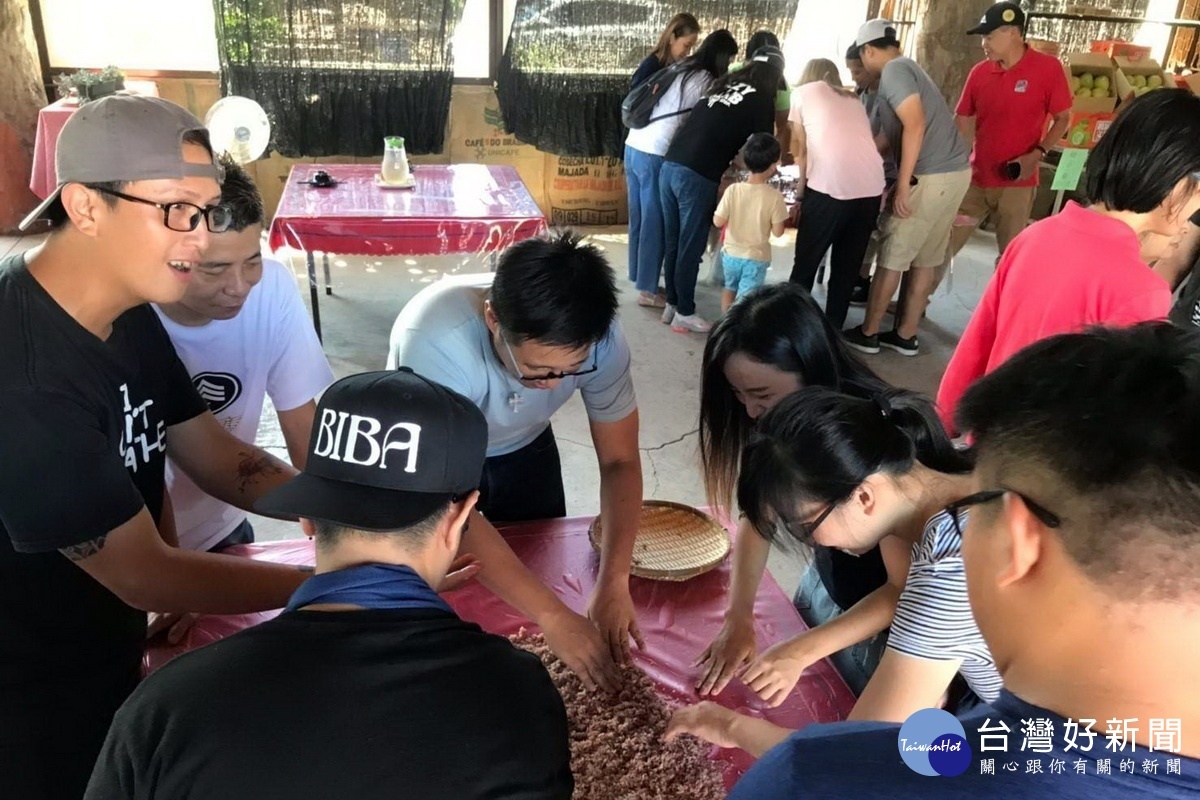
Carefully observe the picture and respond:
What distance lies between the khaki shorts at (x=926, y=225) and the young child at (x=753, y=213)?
566mm

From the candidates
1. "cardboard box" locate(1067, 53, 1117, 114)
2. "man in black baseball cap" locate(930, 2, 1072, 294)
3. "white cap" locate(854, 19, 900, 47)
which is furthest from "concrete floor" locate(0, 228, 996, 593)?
"white cap" locate(854, 19, 900, 47)

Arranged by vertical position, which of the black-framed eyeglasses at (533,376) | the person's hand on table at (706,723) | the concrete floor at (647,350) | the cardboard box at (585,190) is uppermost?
the black-framed eyeglasses at (533,376)

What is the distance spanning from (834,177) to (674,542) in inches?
109

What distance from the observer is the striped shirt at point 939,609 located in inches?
43.2

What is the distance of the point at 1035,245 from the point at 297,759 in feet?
5.78

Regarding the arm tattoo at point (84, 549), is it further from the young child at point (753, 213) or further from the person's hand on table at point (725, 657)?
the young child at point (753, 213)

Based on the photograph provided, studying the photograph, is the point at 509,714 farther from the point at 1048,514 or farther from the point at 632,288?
the point at 632,288

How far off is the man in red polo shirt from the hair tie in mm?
3471

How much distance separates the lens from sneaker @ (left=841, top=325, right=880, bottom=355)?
429 cm

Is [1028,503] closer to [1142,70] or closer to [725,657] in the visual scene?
[725,657]

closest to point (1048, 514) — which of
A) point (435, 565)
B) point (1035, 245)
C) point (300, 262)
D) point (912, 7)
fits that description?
point (435, 565)

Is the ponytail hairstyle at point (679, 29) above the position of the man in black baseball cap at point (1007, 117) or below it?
above

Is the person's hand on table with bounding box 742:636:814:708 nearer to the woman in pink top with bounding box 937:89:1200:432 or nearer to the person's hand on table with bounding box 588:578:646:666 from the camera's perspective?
the person's hand on table with bounding box 588:578:646:666

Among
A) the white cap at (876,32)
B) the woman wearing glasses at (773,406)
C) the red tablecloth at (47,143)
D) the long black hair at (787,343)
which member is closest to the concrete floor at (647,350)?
the red tablecloth at (47,143)
